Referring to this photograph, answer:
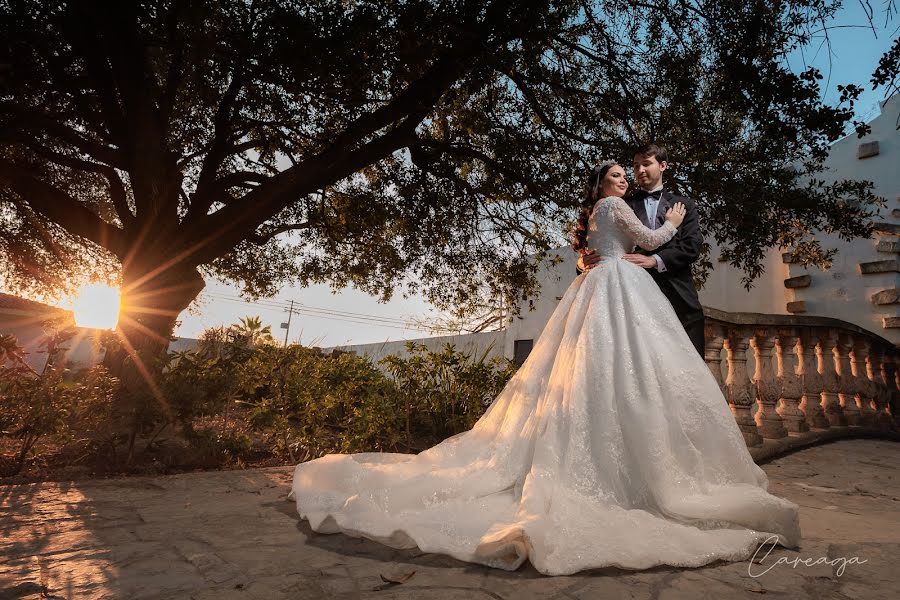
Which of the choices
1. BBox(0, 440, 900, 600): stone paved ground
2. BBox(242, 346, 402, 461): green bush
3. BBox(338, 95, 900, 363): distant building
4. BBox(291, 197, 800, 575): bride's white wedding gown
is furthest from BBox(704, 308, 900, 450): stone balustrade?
BBox(242, 346, 402, 461): green bush

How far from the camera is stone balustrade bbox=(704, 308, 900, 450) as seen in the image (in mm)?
5188

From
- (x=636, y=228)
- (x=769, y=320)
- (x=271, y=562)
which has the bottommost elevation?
(x=271, y=562)

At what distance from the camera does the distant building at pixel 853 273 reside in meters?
8.23

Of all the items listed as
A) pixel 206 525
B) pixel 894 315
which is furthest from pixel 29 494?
pixel 894 315

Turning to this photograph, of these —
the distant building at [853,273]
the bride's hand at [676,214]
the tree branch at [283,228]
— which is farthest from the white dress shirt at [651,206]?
the tree branch at [283,228]

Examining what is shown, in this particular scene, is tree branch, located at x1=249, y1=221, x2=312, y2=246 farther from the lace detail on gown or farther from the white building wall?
the white building wall

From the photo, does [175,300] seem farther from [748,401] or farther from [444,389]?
[748,401]

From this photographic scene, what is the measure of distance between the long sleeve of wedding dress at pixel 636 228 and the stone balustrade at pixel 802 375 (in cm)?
218

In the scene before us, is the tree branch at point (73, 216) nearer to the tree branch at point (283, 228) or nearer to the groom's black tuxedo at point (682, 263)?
the tree branch at point (283, 228)

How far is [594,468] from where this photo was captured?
2523 millimetres

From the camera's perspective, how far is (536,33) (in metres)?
5.04

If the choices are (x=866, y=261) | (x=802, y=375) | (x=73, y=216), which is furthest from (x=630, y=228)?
(x=73, y=216)

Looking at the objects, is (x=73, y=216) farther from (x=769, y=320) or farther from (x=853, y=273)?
(x=853, y=273)

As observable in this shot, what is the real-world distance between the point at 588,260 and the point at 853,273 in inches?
312
